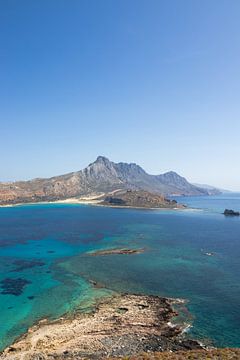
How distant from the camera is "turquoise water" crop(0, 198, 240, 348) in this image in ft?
192

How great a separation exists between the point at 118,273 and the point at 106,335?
111 feet

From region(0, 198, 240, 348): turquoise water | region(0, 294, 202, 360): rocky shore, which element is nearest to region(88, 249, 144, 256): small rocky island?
region(0, 198, 240, 348): turquoise water

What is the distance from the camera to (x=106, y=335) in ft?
163

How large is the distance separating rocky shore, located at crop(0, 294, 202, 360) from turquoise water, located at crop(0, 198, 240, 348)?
3.68 m

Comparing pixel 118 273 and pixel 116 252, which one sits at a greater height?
pixel 116 252

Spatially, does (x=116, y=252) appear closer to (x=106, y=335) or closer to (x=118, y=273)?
(x=118, y=273)

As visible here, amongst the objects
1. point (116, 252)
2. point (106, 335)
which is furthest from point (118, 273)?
point (106, 335)

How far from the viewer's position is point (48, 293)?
7025cm

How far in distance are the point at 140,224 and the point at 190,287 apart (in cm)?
10672

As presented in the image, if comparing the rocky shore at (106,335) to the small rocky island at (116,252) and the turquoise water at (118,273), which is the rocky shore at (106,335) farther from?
Result: the small rocky island at (116,252)

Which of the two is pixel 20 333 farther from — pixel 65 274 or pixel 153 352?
pixel 65 274

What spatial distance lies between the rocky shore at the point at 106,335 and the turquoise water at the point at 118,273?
3.68 metres

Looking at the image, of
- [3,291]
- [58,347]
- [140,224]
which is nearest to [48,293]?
[3,291]

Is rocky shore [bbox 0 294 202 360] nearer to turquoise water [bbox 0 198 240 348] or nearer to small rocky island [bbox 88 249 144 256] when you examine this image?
turquoise water [bbox 0 198 240 348]
